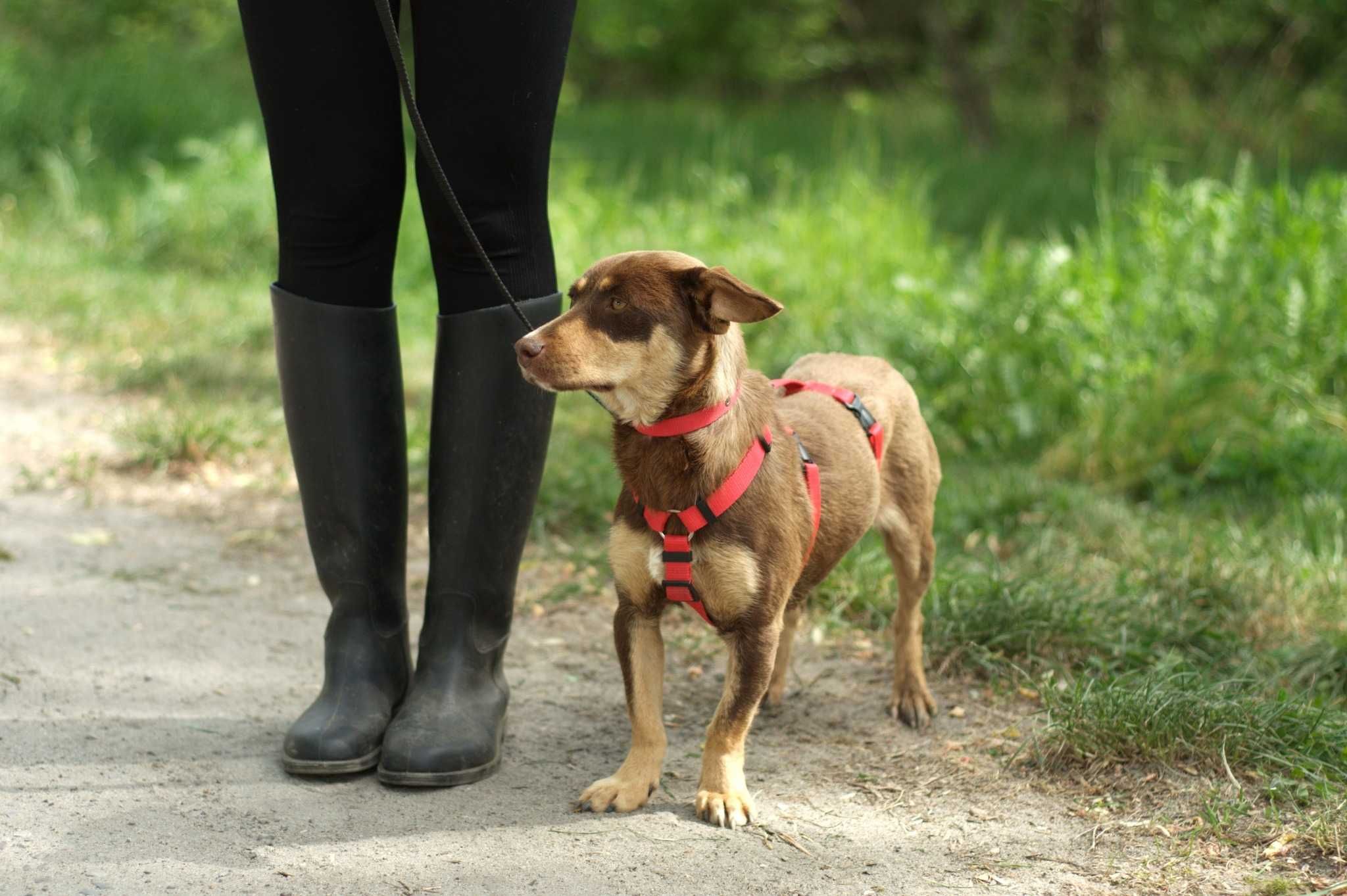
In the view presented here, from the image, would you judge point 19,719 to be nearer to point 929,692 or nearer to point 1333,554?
point 929,692

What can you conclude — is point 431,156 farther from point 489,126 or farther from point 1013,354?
point 1013,354

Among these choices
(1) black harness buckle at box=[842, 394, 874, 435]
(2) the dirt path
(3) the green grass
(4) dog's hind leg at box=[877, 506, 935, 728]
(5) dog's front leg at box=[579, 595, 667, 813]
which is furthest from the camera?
(3) the green grass

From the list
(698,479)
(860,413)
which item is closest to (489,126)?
(698,479)

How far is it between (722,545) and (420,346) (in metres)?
3.66

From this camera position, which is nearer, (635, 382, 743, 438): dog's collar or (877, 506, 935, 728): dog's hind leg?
(635, 382, 743, 438): dog's collar

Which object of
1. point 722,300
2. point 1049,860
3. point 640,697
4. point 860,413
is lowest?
point 1049,860

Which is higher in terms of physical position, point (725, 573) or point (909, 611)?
point (725, 573)

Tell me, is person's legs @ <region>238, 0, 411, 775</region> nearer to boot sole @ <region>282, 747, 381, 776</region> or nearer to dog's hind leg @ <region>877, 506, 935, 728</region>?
boot sole @ <region>282, 747, 381, 776</region>

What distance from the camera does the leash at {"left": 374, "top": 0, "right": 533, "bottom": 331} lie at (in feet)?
8.05

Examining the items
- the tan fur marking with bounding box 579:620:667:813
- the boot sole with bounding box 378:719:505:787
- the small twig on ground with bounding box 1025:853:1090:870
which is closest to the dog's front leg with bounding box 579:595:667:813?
the tan fur marking with bounding box 579:620:667:813

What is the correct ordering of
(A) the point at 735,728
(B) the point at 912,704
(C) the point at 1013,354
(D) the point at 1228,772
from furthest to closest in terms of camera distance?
1. (C) the point at 1013,354
2. (B) the point at 912,704
3. (D) the point at 1228,772
4. (A) the point at 735,728

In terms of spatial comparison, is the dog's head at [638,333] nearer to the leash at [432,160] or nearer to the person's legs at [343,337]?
the leash at [432,160]

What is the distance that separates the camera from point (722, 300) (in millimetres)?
2377

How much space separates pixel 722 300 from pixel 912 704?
123cm
